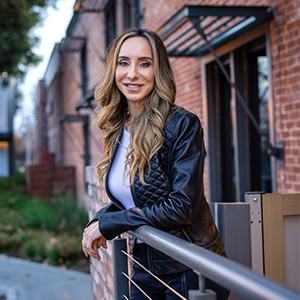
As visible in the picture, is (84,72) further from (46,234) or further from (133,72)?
(133,72)

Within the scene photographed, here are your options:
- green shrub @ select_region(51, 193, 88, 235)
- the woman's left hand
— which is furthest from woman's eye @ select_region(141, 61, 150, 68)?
green shrub @ select_region(51, 193, 88, 235)

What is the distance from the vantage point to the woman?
5.34 ft

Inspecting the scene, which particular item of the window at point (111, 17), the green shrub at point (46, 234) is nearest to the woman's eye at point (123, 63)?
the green shrub at point (46, 234)

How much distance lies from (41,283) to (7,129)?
19.2 m

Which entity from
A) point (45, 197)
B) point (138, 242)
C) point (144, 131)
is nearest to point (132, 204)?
point (138, 242)

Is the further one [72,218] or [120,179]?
[72,218]

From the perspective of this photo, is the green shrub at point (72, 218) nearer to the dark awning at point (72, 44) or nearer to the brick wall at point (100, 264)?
the brick wall at point (100, 264)

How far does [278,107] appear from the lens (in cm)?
449

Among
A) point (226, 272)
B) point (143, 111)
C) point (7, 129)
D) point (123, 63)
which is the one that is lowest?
point (226, 272)

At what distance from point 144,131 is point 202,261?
77cm

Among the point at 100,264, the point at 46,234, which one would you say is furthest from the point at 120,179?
the point at 46,234

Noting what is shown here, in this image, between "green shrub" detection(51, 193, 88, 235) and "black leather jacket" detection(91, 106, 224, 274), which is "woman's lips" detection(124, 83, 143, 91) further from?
"green shrub" detection(51, 193, 88, 235)

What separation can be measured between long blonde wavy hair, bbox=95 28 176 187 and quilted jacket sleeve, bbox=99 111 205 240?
10 centimetres

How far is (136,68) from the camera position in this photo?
188 cm
